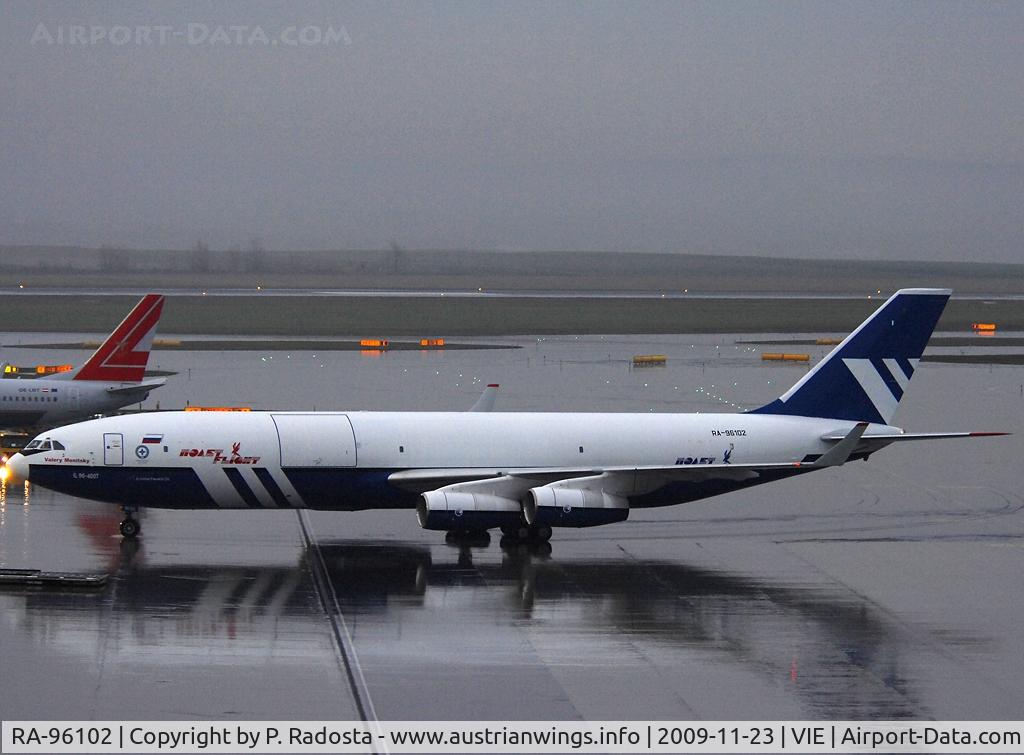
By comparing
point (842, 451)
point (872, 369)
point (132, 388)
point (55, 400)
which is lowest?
point (55, 400)

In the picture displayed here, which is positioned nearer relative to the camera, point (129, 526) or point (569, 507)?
point (569, 507)

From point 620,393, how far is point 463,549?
39.2m

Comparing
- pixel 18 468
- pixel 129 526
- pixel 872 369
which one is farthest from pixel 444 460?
pixel 872 369

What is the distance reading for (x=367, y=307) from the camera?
18388 cm

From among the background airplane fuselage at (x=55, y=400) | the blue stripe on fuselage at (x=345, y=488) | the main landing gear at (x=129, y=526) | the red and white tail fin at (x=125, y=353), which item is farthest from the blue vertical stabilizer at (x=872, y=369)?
the background airplane fuselage at (x=55, y=400)

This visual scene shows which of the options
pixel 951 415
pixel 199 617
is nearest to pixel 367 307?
pixel 951 415

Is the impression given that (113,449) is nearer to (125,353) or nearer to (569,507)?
(569,507)

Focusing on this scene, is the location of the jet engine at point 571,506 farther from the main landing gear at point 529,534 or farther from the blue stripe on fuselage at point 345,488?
the blue stripe on fuselage at point 345,488

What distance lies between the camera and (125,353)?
63.2 metres

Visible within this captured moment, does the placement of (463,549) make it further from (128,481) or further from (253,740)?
(253,740)

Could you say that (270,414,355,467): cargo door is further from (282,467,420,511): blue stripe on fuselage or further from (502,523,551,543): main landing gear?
(502,523,551,543): main landing gear

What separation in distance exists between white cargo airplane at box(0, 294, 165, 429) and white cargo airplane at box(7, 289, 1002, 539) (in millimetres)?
22595

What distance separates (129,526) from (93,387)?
79.3 ft

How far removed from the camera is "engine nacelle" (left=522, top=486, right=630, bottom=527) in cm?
3884
